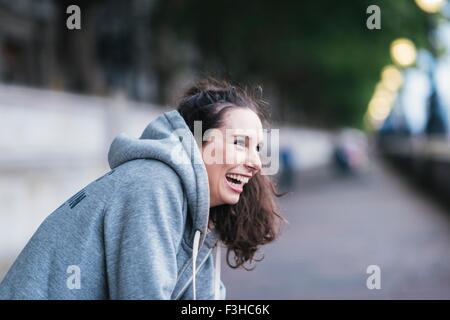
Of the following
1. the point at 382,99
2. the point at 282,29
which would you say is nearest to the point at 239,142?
the point at 282,29

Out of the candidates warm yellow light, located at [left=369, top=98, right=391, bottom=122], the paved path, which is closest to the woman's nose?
the paved path

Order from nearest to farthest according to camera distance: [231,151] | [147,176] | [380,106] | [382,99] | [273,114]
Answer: [147,176] → [231,151] → [273,114] → [382,99] → [380,106]

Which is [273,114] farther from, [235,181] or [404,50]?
[404,50]

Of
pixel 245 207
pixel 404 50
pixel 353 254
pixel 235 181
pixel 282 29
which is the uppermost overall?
pixel 282 29

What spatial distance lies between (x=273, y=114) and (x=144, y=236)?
6120 millimetres

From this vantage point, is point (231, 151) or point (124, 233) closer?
point (124, 233)

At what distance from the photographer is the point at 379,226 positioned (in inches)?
479

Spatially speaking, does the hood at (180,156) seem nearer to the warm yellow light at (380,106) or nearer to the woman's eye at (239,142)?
the woman's eye at (239,142)

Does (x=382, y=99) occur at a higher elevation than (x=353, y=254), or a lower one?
higher

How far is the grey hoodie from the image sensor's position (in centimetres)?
180

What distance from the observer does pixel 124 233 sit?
1.82m

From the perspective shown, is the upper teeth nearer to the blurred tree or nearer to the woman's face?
the woman's face

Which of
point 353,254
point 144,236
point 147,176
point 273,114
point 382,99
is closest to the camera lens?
point 144,236
